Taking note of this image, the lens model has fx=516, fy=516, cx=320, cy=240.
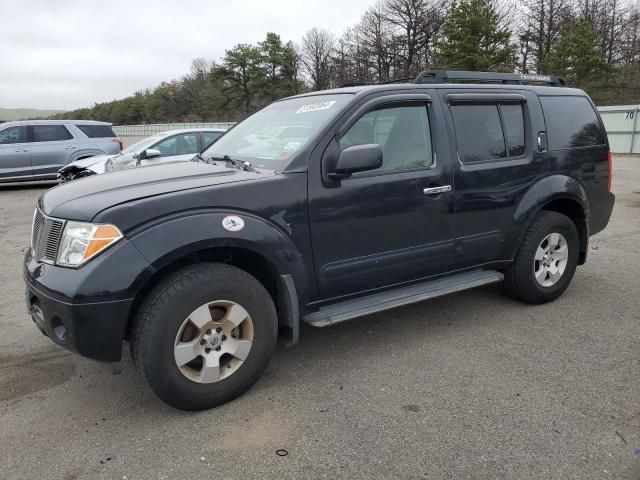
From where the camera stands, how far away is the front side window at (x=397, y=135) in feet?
11.8

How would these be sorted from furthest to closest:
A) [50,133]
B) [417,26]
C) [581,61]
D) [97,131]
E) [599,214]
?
[417,26] < [581,61] < [97,131] < [50,133] < [599,214]

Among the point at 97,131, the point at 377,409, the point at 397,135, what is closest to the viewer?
the point at 377,409

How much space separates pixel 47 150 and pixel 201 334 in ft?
40.6

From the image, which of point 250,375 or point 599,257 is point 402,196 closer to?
point 250,375

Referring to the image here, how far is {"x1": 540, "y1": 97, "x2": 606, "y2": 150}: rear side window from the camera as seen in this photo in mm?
4602

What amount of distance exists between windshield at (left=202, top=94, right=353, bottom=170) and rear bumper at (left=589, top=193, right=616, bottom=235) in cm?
287

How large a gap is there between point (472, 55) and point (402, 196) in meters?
40.6

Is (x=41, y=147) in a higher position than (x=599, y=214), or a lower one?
higher

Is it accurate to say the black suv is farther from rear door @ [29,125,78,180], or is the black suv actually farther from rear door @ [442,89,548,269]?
rear door @ [29,125,78,180]

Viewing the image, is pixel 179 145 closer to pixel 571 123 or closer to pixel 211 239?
pixel 571 123

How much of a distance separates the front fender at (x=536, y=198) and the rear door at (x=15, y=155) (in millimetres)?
12685

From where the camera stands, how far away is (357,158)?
3.24m

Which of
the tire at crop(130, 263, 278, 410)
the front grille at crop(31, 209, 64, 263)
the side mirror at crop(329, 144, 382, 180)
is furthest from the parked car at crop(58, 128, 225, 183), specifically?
the tire at crop(130, 263, 278, 410)

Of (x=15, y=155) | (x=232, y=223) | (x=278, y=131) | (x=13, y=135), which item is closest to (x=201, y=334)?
(x=232, y=223)
